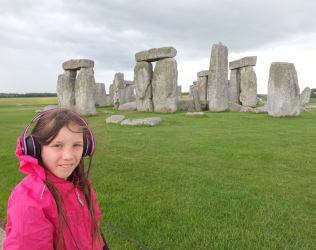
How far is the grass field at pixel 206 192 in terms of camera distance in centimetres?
205

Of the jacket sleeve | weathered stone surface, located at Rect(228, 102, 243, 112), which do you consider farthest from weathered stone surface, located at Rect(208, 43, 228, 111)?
the jacket sleeve

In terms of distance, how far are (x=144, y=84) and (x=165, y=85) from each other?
1.35 metres

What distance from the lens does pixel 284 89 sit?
29.7 ft

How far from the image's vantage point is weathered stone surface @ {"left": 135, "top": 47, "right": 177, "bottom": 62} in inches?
474

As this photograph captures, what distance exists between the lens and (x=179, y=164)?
3.89 metres

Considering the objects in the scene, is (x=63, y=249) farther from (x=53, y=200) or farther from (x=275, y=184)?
(x=275, y=184)

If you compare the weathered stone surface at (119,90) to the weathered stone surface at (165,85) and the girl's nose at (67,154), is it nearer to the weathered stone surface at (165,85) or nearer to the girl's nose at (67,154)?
the weathered stone surface at (165,85)

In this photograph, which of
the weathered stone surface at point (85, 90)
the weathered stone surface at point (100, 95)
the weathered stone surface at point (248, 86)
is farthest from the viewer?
the weathered stone surface at point (100, 95)

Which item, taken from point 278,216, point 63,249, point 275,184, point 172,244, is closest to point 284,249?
point 278,216

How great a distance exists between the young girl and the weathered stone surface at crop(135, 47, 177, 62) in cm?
1123

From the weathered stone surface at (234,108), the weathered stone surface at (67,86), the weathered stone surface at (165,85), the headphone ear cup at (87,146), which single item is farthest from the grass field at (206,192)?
the weathered stone surface at (234,108)

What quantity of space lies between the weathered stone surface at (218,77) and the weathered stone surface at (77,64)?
231 inches

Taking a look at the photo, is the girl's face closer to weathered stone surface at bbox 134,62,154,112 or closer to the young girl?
the young girl

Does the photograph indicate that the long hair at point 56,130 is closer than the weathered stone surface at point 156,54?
Yes
